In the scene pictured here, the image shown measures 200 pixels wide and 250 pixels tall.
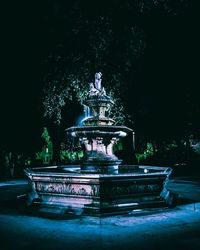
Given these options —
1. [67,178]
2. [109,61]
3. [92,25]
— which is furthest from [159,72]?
[67,178]

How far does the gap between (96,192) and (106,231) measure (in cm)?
161

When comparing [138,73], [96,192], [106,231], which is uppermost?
[138,73]

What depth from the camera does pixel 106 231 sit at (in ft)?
19.1

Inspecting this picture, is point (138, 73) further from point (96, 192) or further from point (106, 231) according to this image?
point (106, 231)

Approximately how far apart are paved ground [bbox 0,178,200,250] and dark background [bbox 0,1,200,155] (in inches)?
444

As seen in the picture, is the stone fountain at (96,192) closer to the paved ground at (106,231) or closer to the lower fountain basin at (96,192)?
the lower fountain basin at (96,192)

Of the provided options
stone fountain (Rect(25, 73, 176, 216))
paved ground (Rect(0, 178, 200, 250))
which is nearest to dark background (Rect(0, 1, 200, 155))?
stone fountain (Rect(25, 73, 176, 216))

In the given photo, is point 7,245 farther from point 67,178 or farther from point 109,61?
point 109,61

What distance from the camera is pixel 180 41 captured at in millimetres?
18578

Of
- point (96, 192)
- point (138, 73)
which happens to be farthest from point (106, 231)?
point (138, 73)

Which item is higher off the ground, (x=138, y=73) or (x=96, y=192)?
(x=138, y=73)

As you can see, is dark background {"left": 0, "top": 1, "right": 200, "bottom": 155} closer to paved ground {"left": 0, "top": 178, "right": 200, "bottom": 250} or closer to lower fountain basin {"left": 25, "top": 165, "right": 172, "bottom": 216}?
lower fountain basin {"left": 25, "top": 165, "right": 172, "bottom": 216}

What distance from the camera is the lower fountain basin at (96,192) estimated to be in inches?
290

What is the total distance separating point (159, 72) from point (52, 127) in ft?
37.2
